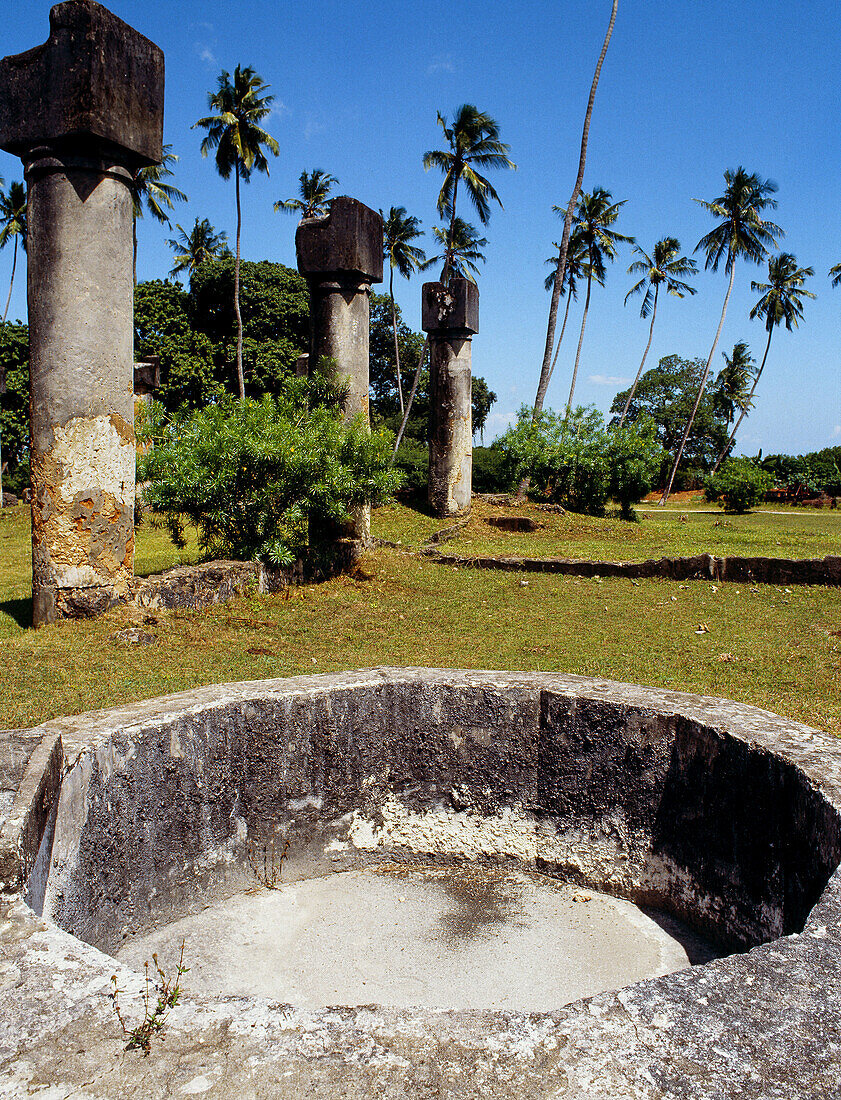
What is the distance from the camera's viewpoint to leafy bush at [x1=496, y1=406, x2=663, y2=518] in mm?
16406

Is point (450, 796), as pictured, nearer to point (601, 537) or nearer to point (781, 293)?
point (601, 537)

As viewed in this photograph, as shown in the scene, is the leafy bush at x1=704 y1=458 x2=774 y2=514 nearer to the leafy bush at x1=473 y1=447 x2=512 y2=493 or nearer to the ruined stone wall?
the leafy bush at x1=473 y1=447 x2=512 y2=493

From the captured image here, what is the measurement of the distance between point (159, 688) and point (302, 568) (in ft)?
11.7

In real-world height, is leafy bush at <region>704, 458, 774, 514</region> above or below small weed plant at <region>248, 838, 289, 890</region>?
above

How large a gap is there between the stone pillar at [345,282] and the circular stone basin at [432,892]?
21.4 feet

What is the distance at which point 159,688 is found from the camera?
5.34 metres

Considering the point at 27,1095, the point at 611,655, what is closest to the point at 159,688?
the point at 611,655

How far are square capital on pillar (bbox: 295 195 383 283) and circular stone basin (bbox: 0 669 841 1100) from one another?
24.7 ft

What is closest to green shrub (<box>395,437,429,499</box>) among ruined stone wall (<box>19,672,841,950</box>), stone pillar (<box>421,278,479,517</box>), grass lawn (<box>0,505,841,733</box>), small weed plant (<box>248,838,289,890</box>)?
stone pillar (<box>421,278,479,517</box>)

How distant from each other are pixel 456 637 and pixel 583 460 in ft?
33.1

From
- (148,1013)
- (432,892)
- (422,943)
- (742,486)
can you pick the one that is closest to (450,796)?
(432,892)

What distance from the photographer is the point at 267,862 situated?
3416 mm

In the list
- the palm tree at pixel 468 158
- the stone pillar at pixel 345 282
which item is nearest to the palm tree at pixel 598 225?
the palm tree at pixel 468 158

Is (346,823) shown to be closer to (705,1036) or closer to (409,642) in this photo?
(705,1036)
